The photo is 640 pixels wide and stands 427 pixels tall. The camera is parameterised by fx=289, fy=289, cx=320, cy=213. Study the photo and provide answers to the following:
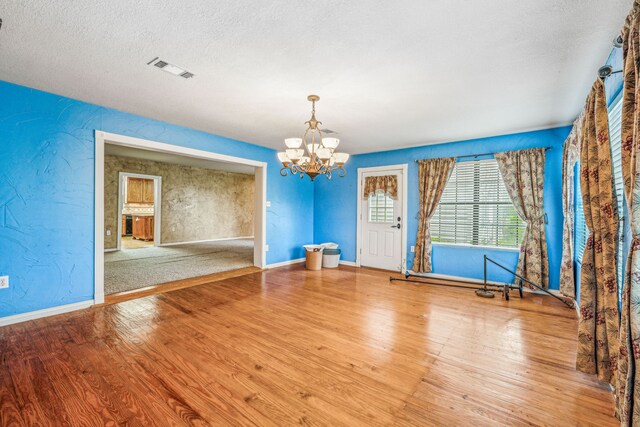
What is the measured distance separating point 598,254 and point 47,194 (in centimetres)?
506

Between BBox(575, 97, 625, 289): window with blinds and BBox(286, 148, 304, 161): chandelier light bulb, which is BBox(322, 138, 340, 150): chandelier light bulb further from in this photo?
BBox(575, 97, 625, 289): window with blinds

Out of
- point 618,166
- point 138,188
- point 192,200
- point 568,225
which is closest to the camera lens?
point 618,166

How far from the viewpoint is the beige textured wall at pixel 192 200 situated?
7549 millimetres

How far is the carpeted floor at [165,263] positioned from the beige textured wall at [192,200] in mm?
888

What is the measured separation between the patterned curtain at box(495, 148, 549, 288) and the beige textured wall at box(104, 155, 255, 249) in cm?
856

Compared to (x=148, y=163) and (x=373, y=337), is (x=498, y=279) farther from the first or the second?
(x=148, y=163)

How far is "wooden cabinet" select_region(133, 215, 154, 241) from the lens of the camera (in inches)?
372

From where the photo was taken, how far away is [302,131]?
4.60 m

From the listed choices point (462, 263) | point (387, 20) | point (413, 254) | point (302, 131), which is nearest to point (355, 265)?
point (413, 254)

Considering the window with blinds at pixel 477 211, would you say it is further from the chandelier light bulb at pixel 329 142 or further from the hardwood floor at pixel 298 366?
the chandelier light bulb at pixel 329 142

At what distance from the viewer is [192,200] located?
935 centimetres

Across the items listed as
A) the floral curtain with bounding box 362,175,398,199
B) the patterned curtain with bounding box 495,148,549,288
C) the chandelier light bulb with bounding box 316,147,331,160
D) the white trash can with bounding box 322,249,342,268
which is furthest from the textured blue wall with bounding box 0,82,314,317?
the patterned curtain with bounding box 495,148,549,288

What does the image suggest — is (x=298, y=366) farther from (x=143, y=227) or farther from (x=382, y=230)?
(x=143, y=227)

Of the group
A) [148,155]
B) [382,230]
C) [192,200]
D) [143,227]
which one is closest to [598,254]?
[382,230]
